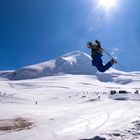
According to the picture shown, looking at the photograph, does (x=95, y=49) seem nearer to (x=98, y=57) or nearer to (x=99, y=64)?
(x=98, y=57)

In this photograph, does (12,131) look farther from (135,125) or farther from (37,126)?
(135,125)

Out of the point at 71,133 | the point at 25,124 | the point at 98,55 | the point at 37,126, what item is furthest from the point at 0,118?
the point at 98,55

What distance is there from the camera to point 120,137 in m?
8.56

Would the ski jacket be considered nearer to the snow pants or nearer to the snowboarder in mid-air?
the snowboarder in mid-air

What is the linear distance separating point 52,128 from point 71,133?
1.42 meters

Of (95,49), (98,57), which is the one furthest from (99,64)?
(95,49)

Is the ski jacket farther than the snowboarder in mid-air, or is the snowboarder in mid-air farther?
the ski jacket

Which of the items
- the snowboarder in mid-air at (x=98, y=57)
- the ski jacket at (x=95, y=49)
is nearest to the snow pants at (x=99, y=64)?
the snowboarder in mid-air at (x=98, y=57)

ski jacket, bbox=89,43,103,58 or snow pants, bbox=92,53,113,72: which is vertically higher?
ski jacket, bbox=89,43,103,58

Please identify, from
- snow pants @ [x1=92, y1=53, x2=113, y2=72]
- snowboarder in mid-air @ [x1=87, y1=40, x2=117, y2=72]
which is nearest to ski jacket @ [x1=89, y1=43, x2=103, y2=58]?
snowboarder in mid-air @ [x1=87, y1=40, x2=117, y2=72]

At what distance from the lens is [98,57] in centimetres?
1666

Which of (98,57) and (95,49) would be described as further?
(95,49)

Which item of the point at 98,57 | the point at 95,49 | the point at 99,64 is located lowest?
the point at 99,64

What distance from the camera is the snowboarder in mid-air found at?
54.0ft
